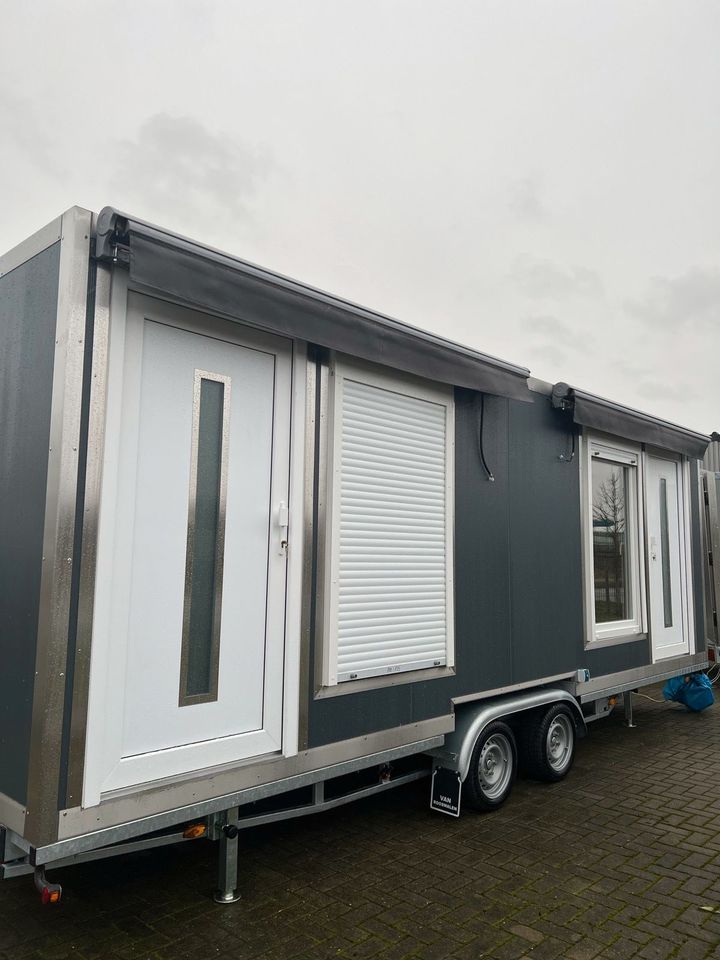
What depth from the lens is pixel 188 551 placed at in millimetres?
2828

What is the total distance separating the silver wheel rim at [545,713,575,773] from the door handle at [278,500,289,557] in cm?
294

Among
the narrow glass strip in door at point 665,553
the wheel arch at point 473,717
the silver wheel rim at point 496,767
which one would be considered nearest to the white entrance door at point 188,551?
the wheel arch at point 473,717

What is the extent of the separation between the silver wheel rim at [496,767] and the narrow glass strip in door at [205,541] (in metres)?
2.33

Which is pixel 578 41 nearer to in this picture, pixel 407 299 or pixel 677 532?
pixel 407 299

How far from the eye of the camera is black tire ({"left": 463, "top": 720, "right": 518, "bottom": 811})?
424 centimetres

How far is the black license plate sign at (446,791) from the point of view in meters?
4.10

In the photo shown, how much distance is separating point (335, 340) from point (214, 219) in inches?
158

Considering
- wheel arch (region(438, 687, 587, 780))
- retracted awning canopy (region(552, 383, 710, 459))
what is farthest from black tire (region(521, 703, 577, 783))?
retracted awning canopy (region(552, 383, 710, 459))

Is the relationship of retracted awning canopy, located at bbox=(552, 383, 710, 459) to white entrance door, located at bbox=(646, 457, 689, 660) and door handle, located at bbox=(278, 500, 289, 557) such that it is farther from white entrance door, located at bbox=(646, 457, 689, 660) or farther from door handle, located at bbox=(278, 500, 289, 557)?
door handle, located at bbox=(278, 500, 289, 557)

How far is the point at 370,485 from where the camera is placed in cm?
366

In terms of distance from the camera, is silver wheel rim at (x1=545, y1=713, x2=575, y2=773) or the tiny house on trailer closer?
the tiny house on trailer

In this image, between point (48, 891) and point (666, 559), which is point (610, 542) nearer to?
point (666, 559)

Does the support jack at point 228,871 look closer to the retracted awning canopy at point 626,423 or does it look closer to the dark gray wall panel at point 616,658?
the dark gray wall panel at point 616,658

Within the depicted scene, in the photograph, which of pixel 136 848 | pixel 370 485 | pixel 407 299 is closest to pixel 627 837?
pixel 370 485
